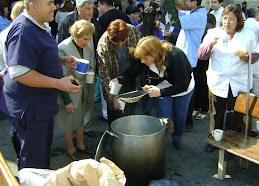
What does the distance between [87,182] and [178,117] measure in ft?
7.11

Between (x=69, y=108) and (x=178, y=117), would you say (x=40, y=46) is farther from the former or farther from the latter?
(x=178, y=117)

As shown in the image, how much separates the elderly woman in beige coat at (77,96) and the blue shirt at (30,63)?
66 centimetres

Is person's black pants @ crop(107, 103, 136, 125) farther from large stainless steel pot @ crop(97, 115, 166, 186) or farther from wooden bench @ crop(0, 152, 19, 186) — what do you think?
wooden bench @ crop(0, 152, 19, 186)

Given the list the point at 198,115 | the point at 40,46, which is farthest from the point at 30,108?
the point at 198,115

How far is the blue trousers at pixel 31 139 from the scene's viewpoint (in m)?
2.22

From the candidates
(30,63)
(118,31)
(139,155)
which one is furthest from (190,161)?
(30,63)

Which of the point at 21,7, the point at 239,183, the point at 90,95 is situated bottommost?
the point at 239,183

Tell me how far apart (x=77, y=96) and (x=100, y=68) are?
17.6 inches

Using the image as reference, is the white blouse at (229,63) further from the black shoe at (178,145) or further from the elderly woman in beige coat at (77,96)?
the elderly woman in beige coat at (77,96)

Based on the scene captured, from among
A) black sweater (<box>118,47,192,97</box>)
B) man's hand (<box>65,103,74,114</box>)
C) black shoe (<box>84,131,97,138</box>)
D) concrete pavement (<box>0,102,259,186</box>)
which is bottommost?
concrete pavement (<box>0,102,259,186</box>)

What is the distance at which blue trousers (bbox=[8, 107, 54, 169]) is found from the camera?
87.3 inches

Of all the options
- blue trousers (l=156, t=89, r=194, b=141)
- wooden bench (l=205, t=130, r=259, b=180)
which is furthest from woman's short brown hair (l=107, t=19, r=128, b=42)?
wooden bench (l=205, t=130, r=259, b=180)

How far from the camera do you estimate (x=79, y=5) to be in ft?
12.7

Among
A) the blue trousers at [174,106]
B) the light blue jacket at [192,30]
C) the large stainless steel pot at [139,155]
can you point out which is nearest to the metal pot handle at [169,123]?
the large stainless steel pot at [139,155]
